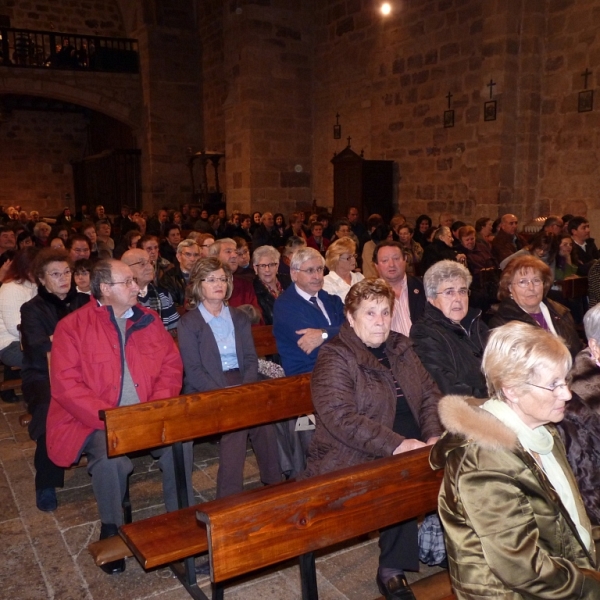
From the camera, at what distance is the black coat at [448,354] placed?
10.1ft

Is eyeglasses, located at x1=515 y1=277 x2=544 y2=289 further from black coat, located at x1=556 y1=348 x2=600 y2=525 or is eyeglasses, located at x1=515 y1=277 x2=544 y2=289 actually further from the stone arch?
the stone arch

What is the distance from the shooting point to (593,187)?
9195 millimetres

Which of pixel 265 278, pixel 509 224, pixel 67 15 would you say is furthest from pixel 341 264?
pixel 67 15

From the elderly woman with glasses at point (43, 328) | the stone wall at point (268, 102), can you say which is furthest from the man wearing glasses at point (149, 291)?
the stone wall at point (268, 102)

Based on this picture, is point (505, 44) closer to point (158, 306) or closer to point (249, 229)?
point (249, 229)

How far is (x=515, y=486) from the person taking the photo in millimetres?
1615

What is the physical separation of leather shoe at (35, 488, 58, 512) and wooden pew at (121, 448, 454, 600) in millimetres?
1156

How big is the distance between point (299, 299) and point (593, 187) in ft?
23.1

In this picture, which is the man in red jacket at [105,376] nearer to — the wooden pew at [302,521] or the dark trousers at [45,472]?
the dark trousers at [45,472]

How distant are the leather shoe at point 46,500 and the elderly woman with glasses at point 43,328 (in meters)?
0.01

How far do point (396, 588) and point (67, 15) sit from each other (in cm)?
2079

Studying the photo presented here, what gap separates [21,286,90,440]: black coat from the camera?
3707 mm

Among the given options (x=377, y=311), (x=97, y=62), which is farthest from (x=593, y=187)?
(x=97, y=62)

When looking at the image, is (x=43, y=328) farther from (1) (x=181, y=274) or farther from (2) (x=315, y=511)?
(2) (x=315, y=511)
